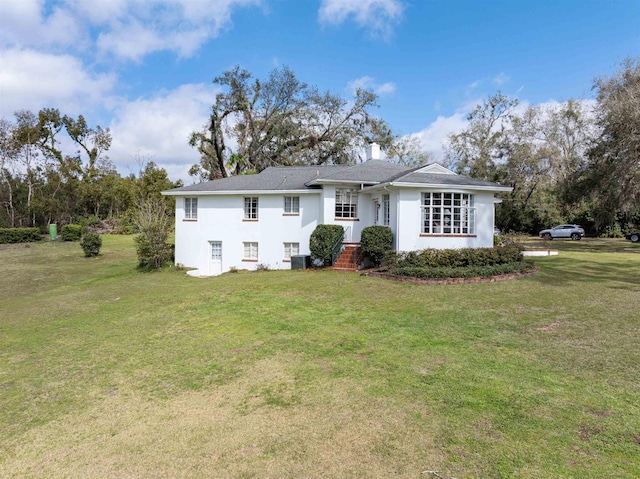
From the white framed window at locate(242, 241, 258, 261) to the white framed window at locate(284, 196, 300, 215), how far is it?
235 centimetres

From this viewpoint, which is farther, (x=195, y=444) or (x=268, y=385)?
(x=268, y=385)

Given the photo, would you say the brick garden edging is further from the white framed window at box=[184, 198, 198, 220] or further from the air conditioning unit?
the white framed window at box=[184, 198, 198, 220]

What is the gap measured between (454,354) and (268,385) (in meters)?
3.06

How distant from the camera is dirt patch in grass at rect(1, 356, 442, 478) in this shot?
3432 mm

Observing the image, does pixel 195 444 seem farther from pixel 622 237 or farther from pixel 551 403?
pixel 622 237

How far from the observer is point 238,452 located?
3666mm

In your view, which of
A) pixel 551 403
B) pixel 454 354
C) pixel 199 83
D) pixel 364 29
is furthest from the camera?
pixel 199 83

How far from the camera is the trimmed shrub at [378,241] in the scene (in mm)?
15195

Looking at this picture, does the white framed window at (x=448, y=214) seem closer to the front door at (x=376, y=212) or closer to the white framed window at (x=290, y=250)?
the front door at (x=376, y=212)

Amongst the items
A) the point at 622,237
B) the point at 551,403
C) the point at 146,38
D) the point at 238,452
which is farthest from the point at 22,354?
the point at 622,237

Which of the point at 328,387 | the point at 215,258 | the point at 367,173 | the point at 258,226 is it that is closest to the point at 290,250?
the point at 258,226

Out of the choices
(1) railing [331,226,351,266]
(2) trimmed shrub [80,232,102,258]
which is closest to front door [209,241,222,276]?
(1) railing [331,226,351,266]

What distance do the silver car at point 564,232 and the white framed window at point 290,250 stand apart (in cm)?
2841

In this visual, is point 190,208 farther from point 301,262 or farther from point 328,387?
point 328,387
